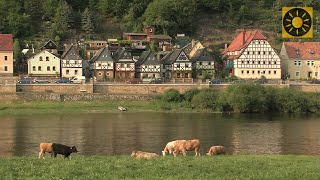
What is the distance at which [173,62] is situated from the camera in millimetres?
69875

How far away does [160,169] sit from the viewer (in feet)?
60.1

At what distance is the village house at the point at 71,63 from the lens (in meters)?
67.9

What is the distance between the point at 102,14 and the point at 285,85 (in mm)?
41882

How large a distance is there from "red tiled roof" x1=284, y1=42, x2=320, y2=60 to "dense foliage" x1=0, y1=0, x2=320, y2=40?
14786 mm

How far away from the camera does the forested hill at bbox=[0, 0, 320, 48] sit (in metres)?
82.7

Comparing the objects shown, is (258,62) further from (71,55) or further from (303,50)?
(71,55)

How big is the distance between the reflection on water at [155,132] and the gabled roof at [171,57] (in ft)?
58.5

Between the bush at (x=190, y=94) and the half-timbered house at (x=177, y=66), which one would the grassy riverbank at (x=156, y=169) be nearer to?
the bush at (x=190, y=94)

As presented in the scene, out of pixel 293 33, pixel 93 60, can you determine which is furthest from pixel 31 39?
pixel 293 33

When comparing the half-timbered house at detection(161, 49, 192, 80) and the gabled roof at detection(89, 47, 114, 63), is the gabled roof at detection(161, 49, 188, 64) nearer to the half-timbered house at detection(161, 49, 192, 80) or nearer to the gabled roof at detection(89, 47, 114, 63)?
the half-timbered house at detection(161, 49, 192, 80)

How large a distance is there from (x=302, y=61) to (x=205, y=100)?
21584mm

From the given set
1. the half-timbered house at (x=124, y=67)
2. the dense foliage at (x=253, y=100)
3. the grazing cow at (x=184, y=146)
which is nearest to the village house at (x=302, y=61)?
the dense foliage at (x=253, y=100)

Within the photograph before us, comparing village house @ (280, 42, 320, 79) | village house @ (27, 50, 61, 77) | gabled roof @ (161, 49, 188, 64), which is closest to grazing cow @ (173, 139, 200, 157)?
gabled roof @ (161, 49, 188, 64)

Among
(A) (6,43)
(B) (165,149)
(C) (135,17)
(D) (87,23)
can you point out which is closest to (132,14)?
(C) (135,17)
